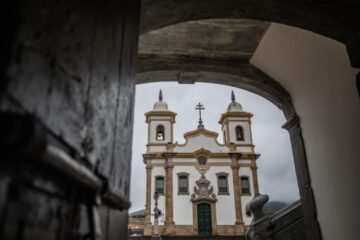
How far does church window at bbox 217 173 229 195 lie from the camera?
25.9 m

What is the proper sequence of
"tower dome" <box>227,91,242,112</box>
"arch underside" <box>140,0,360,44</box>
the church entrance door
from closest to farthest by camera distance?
"arch underside" <box>140,0,360,44</box>, the church entrance door, "tower dome" <box>227,91,242,112</box>

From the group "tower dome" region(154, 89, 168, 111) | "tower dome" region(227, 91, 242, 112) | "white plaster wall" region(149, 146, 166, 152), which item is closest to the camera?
"white plaster wall" region(149, 146, 166, 152)

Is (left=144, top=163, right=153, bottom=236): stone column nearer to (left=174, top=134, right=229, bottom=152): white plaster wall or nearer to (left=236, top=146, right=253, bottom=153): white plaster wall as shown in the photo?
(left=174, top=134, right=229, bottom=152): white plaster wall

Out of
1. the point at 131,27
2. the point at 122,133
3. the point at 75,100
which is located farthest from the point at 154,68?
the point at 75,100

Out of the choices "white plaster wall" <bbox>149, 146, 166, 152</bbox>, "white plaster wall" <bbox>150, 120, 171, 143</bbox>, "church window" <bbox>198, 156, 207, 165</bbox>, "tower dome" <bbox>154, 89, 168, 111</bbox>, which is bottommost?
"church window" <bbox>198, 156, 207, 165</bbox>

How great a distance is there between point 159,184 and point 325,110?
22184 millimetres

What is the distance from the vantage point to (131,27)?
64.2 inches

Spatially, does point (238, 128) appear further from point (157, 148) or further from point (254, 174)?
point (157, 148)

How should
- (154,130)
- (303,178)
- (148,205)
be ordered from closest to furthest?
(303,178), (148,205), (154,130)

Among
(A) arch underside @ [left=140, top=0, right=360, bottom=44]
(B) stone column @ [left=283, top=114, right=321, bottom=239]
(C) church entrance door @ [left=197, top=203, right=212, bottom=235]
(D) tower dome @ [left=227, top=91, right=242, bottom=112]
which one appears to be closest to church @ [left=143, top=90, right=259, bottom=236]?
(C) church entrance door @ [left=197, top=203, right=212, bottom=235]

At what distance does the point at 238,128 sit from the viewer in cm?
2978

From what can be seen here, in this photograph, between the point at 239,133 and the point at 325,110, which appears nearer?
the point at 325,110

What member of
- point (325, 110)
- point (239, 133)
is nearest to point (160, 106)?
point (239, 133)

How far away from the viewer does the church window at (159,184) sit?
24897 mm
